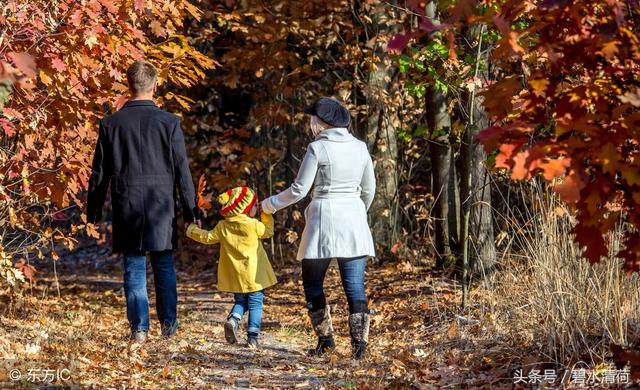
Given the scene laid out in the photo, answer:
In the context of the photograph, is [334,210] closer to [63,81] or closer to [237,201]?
[237,201]

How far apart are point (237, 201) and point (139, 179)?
2.33 feet

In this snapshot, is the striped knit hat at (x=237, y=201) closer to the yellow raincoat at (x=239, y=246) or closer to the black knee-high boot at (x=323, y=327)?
the yellow raincoat at (x=239, y=246)

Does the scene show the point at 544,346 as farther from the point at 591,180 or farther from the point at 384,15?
the point at 384,15

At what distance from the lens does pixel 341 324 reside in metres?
7.96

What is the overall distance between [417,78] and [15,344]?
12.7 feet

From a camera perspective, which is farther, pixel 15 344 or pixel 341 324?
pixel 341 324

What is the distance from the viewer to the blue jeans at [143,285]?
6172 mm

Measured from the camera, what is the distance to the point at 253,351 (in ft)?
20.8

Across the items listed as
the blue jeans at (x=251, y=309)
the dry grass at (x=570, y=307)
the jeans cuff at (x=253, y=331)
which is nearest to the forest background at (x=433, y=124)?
the dry grass at (x=570, y=307)

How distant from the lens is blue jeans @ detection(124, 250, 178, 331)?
20.2 feet

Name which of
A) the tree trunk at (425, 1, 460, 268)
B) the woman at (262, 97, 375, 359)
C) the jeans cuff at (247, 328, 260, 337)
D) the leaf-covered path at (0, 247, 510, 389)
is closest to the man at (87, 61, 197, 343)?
the leaf-covered path at (0, 247, 510, 389)

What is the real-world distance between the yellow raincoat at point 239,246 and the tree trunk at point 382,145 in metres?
4.16

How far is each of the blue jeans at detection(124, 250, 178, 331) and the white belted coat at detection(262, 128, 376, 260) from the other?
42.6 inches

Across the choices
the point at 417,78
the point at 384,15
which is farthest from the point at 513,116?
the point at 384,15
